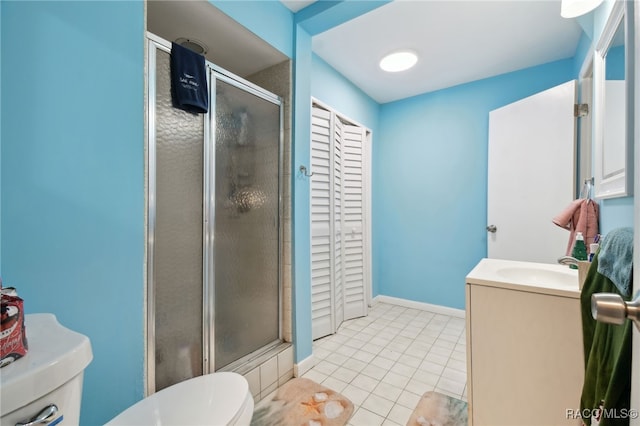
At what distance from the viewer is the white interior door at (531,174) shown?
1.98 meters

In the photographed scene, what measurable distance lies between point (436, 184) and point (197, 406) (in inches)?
109

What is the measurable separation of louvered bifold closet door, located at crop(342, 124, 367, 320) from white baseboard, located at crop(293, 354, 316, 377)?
2.80ft

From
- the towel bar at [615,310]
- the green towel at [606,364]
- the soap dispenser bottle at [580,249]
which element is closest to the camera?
the towel bar at [615,310]

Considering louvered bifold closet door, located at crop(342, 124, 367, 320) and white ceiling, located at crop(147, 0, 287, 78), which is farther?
louvered bifold closet door, located at crop(342, 124, 367, 320)

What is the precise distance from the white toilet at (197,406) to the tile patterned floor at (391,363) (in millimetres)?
744

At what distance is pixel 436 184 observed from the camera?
9.46ft

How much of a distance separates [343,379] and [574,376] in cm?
119

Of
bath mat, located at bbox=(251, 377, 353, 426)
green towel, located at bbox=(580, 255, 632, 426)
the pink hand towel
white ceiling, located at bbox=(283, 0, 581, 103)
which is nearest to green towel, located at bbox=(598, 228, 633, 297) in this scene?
green towel, located at bbox=(580, 255, 632, 426)

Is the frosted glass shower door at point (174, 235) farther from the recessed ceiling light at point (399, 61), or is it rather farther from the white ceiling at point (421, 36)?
the recessed ceiling light at point (399, 61)

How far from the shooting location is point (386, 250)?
10.7ft

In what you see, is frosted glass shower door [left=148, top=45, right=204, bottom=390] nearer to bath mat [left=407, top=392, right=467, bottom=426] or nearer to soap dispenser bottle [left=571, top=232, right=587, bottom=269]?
bath mat [left=407, top=392, right=467, bottom=426]

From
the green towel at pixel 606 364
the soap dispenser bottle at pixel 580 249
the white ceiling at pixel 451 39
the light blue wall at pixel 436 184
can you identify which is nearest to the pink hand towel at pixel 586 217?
the soap dispenser bottle at pixel 580 249

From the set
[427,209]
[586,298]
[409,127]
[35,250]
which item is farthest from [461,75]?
[35,250]

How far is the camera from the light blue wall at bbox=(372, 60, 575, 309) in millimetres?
2613
